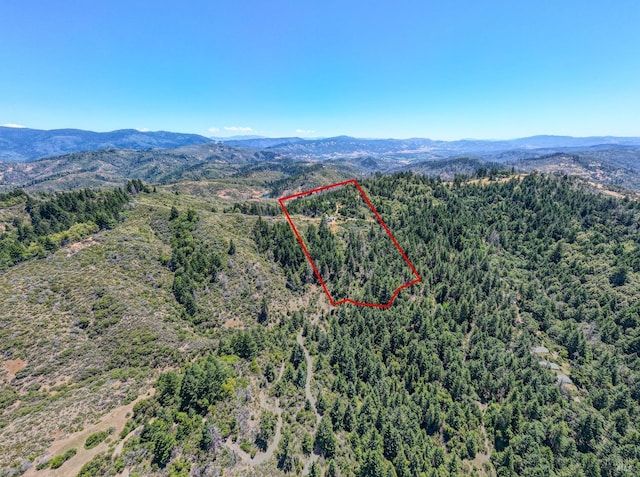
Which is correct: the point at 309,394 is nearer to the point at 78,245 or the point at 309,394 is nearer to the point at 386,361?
the point at 386,361

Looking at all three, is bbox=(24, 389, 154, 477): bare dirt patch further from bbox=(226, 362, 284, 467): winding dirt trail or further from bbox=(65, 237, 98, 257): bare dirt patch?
bbox=(65, 237, 98, 257): bare dirt patch

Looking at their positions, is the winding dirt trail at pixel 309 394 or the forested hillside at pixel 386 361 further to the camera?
the winding dirt trail at pixel 309 394

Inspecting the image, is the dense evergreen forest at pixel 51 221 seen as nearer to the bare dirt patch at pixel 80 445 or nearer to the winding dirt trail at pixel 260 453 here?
the bare dirt patch at pixel 80 445

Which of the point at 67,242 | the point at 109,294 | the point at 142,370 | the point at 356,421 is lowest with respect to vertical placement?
the point at 356,421

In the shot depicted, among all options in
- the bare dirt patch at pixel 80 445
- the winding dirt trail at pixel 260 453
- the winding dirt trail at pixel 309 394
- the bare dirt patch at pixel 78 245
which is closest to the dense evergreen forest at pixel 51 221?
the bare dirt patch at pixel 78 245

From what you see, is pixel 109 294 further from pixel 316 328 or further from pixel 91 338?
pixel 316 328

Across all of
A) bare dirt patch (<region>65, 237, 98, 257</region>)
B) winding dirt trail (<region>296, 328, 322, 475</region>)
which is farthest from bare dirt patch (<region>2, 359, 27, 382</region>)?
winding dirt trail (<region>296, 328, 322, 475</region>)

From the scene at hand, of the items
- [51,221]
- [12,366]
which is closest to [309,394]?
[12,366]

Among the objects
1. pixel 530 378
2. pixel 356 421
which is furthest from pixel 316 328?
pixel 530 378
